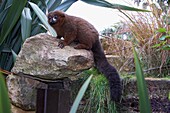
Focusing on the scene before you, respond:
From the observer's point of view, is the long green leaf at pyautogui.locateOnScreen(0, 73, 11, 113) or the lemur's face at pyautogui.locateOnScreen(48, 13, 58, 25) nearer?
the long green leaf at pyautogui.locateOnScreen(0, 73, 11, 113)

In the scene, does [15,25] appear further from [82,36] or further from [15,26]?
[82,36]

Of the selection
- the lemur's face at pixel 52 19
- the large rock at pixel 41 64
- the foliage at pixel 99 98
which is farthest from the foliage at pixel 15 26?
→ the foliage at pixel 99 98

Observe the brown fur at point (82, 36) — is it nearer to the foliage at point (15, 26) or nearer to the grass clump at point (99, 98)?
the grass clump at point (99, 98)

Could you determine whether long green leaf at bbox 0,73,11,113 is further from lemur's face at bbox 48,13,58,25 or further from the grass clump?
the grass clump

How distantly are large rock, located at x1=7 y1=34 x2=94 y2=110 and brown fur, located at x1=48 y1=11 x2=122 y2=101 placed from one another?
0.07 metres

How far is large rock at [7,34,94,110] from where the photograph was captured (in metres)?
1.55

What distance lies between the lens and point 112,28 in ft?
9.68

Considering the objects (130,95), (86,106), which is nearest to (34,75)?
(86,106)

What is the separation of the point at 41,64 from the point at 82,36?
0.32m

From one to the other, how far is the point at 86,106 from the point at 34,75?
1.69 ft

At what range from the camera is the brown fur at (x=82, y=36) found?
5.62 ft

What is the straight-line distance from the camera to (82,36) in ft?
5.67

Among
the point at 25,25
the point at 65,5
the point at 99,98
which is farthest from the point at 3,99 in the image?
the point at 65,5

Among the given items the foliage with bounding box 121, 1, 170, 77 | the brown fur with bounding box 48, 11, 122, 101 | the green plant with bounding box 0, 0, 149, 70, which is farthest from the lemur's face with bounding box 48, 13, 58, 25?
the foliage with bounding box 121, 1, 170, 77
